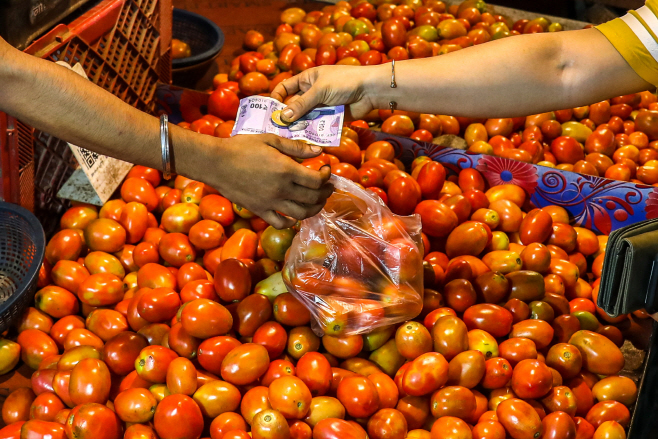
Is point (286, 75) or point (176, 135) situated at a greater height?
point (176, 135)

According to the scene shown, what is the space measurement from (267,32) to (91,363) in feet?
10.6

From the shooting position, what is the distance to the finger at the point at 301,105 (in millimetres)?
1940

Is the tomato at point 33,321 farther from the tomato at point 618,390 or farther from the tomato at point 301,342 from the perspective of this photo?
the tomato at point 618,390

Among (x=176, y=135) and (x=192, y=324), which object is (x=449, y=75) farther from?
(x=192, y=324)

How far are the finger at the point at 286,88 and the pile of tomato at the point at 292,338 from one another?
42 centimetres

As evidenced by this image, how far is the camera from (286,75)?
3.44m

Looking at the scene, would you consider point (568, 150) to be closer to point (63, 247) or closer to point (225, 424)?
point (225, 424)

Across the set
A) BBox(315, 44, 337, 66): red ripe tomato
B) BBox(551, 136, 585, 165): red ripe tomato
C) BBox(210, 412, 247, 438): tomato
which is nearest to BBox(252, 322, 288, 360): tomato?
BBox(210, 412, 247, 438): tomato

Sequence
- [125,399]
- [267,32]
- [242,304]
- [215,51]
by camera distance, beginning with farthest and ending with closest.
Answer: [267,32] < [215,51] < [242,304] < [125,399]

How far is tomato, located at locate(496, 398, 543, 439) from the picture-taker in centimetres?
175

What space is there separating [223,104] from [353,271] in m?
1.52

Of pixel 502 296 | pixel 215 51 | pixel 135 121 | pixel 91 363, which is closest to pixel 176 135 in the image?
pixel 135 121

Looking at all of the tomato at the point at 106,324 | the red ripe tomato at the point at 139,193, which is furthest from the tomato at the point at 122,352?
the red ripe tomato at the point at 139,193

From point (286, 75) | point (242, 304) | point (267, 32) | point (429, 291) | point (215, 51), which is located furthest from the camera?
point (267, 32)
